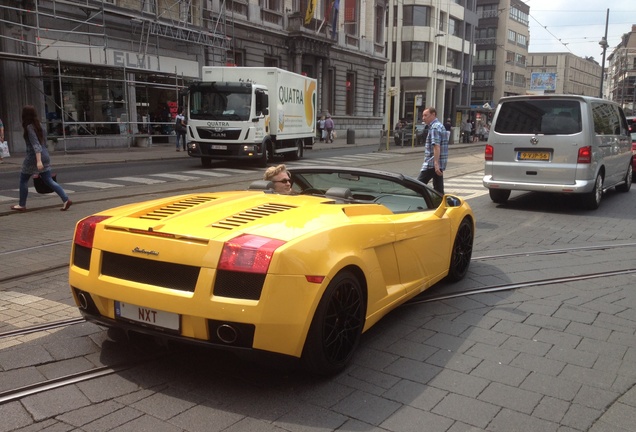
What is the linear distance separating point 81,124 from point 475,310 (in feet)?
74.6

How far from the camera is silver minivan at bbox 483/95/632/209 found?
30.6 feet

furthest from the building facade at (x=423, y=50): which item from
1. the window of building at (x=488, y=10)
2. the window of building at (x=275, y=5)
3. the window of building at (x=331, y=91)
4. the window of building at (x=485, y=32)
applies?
the window of building at (x=275, y=5)

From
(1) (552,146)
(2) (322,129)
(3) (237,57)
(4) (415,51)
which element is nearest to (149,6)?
(3) (237,57)

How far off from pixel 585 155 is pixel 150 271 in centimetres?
832

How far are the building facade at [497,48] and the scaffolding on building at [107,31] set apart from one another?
60.1m

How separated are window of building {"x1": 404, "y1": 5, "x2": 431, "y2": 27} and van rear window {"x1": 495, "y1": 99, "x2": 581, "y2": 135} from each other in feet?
172

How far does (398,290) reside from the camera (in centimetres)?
402

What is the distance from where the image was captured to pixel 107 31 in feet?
81.5

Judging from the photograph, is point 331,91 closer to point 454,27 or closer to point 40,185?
point 454,27

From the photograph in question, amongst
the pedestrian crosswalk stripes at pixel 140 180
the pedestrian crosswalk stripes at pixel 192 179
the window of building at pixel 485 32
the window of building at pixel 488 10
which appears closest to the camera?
the pedestrian crosswalk stripes at pixel 192 179

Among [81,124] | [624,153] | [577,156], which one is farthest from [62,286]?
[81,124]

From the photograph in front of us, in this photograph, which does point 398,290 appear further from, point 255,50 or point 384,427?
point 255,50

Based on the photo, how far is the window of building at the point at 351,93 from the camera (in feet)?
156

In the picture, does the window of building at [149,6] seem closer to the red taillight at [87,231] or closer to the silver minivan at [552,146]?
the silver minivan at [552,146]
